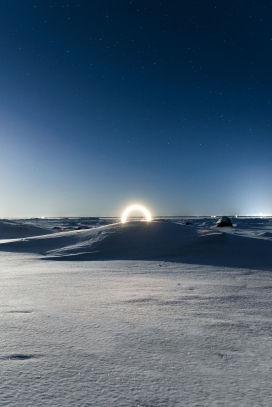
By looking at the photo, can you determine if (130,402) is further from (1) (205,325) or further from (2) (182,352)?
(1) (205,325)

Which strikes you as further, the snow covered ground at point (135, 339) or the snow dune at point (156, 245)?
the snow dune at point (156, 245)

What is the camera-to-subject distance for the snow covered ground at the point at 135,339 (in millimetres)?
1215

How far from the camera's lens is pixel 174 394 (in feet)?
3.93

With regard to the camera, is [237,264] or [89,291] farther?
[237,264]

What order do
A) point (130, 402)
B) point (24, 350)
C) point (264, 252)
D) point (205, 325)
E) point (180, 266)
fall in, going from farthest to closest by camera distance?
point (264, 252) → point (180, 266) → point (205, 325) → point (24, 350) → point (130, 402)

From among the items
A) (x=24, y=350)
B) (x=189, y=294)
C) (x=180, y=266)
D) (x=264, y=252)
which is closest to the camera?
(x=24, y=350)

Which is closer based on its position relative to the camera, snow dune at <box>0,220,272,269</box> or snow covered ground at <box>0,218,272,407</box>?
snow covered ground at <box>0,218,272,407</box>

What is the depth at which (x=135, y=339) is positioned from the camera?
5.82ft

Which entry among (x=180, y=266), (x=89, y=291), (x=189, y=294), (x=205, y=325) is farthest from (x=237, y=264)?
(x=205, y=325)

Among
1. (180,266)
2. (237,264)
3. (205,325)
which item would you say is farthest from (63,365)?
(237,264)

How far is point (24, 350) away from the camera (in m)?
1.59

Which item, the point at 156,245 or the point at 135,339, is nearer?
the point at 135,339

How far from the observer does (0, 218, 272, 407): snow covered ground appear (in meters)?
1.21

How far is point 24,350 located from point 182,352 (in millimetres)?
796
